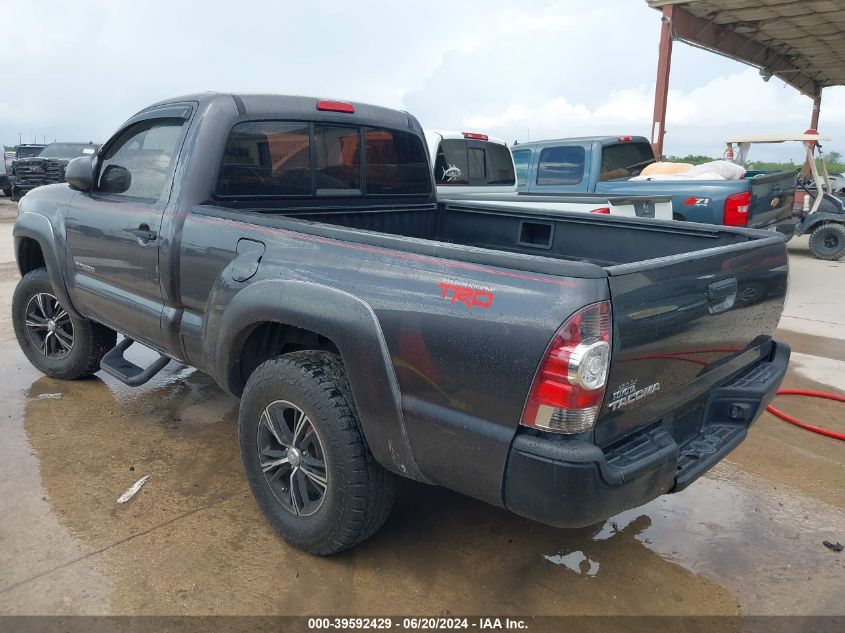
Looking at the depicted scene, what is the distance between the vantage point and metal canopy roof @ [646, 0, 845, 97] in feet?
46.7

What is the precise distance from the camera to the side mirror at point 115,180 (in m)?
3.79

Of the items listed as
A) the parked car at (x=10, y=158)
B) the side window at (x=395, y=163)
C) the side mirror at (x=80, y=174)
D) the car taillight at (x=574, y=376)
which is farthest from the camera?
the parked car at (x=10, y=158)

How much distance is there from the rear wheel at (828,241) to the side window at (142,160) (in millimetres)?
10442

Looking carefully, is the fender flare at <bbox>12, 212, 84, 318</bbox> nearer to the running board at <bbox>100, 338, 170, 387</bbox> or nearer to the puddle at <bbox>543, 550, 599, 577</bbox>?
the running board at <bbox>100, 338, 170, 387</bbox>

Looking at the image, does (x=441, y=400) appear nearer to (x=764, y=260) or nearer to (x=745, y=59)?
(x=764, y=260)

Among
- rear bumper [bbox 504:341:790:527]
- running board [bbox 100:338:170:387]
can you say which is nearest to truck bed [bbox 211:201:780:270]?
rear bumper [bbox 504:341:790:527]

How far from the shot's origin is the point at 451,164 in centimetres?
745

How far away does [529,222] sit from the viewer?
3969 mm

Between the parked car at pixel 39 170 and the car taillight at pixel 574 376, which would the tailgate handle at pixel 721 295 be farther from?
the parked car at pixel 39 170

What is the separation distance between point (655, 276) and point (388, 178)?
2.29 metres

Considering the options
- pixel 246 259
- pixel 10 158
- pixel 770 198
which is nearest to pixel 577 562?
pixel 246 259

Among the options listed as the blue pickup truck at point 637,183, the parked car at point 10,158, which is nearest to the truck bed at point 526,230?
the blue pickup truck at point 637,183

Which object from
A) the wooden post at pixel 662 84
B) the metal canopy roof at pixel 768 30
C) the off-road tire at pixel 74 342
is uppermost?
the metal canopy roof at pixel 768 30

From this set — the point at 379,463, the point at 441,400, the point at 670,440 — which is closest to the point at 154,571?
the point at 379,463
